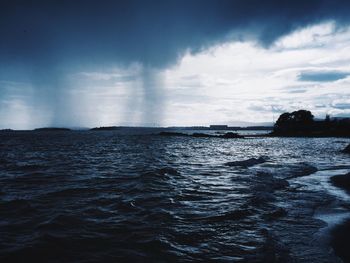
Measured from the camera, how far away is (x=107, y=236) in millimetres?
8156

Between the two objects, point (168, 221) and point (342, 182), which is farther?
point (342, 182)

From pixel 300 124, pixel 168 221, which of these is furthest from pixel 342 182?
pixel 300 124

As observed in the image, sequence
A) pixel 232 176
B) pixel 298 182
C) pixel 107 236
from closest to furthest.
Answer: pixel 107 236 < pixel 298 182 < pixel 232 176

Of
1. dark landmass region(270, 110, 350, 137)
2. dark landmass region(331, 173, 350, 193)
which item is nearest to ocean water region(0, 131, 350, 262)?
dark landmass region(331, 173, 350, 193)

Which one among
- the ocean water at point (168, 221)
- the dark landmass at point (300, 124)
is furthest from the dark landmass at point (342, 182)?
the dark landmass at point (300, 124)

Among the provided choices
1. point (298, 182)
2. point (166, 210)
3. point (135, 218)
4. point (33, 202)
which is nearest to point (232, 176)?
point (298, 182)

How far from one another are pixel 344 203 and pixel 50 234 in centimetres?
1176

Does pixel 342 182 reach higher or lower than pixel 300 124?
lower

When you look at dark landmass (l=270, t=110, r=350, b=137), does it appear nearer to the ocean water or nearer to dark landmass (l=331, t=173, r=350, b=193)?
dark landmass (l=331, t=173, r=350, b=193)

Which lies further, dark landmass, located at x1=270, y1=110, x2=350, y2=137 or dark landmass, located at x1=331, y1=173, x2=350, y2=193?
dark landmass, located at x1=270, y1=110, x2=350, y2=137

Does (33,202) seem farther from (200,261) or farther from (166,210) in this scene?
(200,261)

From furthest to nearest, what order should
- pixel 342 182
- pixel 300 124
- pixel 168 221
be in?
pixel 300 124, pixel 342 182, pixel 168 221

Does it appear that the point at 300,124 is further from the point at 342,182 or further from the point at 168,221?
the point at 168,221

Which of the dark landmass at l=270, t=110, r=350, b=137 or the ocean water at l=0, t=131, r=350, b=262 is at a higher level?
the dark landmass at l=270, t=110, r=350, b=137
